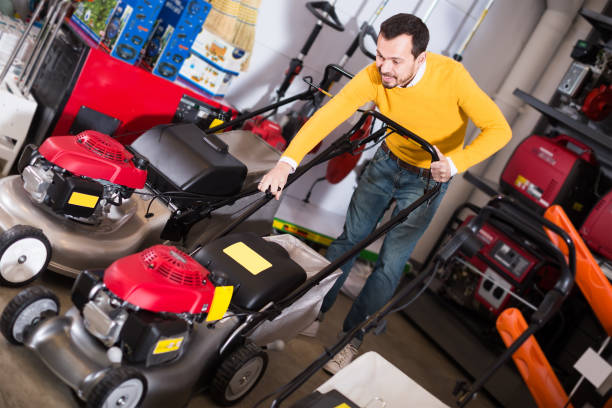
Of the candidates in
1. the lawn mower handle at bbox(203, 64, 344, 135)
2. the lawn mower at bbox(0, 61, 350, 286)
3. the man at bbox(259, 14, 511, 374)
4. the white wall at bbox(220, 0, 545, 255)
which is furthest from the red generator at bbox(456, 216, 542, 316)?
the lawn mower at bbox(0, 61, 350, 286)

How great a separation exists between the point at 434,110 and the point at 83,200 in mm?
1298

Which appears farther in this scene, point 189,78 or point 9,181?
point 189,78

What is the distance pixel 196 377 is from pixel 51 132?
1.54 meters

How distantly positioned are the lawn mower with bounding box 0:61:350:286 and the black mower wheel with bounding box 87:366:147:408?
0.61m

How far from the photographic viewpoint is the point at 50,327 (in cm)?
157

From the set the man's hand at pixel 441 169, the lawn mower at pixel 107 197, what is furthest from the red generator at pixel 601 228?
the lawn mower at pixel 107 197

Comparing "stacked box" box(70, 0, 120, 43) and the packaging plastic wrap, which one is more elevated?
"stacked box" box(70, 0, 120, 43)

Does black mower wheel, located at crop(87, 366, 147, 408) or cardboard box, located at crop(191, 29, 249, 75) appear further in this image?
cardboard box, located at crop(191, 29, 249, 75)

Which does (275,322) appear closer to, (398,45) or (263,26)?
(398,45)

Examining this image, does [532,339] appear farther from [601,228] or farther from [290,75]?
[290,75]

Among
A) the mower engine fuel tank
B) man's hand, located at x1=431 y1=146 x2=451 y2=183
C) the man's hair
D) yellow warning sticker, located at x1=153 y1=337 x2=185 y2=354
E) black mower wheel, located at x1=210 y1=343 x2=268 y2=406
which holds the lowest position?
black mower wheel, located at x1=210 y1=343 x2=268 y2=406

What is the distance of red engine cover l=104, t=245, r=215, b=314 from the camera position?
149cm

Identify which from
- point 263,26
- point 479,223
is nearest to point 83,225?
point 479,223

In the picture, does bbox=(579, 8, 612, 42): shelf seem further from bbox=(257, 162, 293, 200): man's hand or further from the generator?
bbox=(257, 162, 293, 200): man's hand
